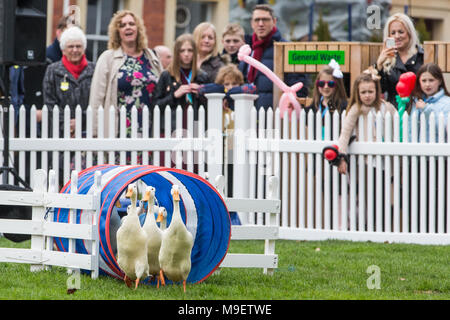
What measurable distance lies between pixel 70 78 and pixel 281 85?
258 centimetres

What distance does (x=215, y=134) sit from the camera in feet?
39.9

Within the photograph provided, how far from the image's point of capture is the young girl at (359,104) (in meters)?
11.4

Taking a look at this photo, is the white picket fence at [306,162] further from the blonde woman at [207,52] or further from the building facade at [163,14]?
the building facade at [163,14]

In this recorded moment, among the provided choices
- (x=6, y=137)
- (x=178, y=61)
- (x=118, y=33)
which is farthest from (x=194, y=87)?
(x=6, y=137)

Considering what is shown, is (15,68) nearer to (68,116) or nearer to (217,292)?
(68,116)

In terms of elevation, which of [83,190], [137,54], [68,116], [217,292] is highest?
[137,54]

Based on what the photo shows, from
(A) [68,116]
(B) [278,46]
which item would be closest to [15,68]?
(A) [68,116]

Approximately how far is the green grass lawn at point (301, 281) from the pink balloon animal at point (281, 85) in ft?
6.95

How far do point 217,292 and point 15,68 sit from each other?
6405 mm

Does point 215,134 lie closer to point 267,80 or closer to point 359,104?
point 267,80

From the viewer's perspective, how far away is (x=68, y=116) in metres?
12.1

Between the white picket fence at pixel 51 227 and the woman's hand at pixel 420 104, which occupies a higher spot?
the woman's hand at pixel 420 104

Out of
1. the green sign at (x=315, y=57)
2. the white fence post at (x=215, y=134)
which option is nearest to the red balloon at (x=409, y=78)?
the green sign at (x=315, y=57)

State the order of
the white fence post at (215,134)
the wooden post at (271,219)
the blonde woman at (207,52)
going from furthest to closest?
1. the blonde woman at (207,52)
2. the white fence post at (215,134)
3. the wooden post at (271,219)
